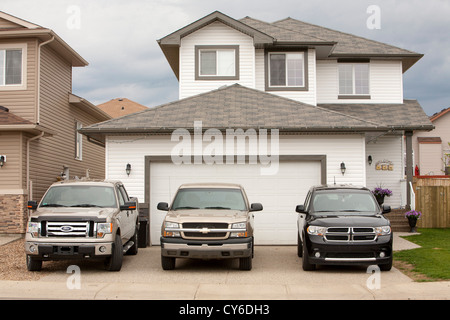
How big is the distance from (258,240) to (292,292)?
6.84 metres

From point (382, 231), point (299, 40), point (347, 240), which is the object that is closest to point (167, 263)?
point (347, 240)

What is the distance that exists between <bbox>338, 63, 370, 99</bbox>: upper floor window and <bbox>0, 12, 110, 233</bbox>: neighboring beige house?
37.7 ft

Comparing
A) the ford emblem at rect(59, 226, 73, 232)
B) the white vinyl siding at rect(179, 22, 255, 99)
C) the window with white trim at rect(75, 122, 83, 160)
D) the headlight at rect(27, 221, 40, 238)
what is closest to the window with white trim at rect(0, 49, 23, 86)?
the window with white trim at rect(75, 122, 83, 160)

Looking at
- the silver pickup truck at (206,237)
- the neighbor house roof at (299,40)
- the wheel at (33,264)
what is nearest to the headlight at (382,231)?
the silver pickup truck at (206,237)

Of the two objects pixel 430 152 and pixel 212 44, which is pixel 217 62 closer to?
pixel 212 44

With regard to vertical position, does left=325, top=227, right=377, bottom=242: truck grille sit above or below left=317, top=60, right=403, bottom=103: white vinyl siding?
below

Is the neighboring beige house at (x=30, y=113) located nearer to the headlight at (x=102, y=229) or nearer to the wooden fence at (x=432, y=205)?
the headlight at (x=102, y=229)

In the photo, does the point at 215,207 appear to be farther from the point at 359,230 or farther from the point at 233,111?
the point at 233,111

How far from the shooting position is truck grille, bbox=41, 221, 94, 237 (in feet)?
35.3

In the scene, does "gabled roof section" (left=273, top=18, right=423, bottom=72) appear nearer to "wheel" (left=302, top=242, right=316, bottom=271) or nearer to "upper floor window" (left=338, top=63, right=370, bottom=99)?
"upper floor window" (left=338, top=63, right=370, bottom=99)

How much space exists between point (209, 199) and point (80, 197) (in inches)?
116

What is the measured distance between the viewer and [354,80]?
2303cm
